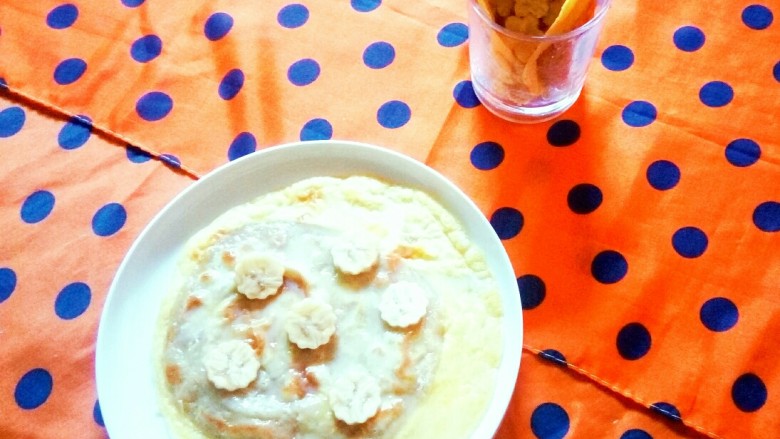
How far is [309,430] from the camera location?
0.78m

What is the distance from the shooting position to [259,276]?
0.85 metres

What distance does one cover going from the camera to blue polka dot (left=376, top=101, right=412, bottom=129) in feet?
3.38

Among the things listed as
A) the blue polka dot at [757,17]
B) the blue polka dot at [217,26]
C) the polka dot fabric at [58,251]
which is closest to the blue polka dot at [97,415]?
the polka dot fabric at [58,251]

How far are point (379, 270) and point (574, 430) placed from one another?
29cm

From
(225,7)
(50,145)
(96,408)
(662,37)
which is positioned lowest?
(96,408)

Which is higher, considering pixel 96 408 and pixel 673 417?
pixel 673 417

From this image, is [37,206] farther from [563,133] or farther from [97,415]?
[563,133]

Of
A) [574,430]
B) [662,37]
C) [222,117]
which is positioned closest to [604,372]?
[574,430]

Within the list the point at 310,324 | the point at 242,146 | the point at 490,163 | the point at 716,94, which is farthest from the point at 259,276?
the point at 716,94

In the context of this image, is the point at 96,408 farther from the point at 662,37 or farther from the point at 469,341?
the point at 662,37

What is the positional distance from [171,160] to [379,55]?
339 millimetres

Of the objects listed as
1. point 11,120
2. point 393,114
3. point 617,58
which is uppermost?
point 617,58

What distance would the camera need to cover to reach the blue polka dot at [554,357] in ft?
2.80

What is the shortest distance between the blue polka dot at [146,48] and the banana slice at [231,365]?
51 centimetres
